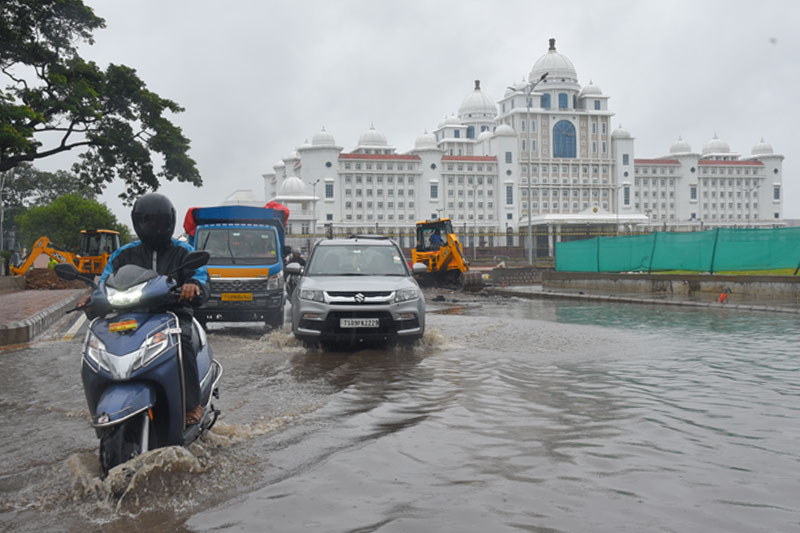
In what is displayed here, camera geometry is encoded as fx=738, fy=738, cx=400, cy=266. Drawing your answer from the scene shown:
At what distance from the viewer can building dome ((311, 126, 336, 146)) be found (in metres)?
116

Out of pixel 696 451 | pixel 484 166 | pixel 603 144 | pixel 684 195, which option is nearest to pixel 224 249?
pixel 696 451

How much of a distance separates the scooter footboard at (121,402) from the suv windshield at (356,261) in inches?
265

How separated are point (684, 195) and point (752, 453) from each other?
136 m

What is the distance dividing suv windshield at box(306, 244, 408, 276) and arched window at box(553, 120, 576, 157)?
114695 mm

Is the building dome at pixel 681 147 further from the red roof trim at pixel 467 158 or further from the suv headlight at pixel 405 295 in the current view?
the suv headlight at pixel 405 295

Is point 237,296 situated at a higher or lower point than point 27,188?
lower

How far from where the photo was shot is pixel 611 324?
14.4 m

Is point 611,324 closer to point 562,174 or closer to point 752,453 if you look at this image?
point 752,453

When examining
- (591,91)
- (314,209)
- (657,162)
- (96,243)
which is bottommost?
(96,243)

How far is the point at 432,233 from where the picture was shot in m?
32.4

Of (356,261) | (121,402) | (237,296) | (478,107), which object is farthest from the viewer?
(478,107)

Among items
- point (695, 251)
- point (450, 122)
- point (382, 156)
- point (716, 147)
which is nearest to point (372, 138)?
point (382, 156)

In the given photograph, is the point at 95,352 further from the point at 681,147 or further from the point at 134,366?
the point at 681,147

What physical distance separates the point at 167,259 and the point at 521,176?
380ft
